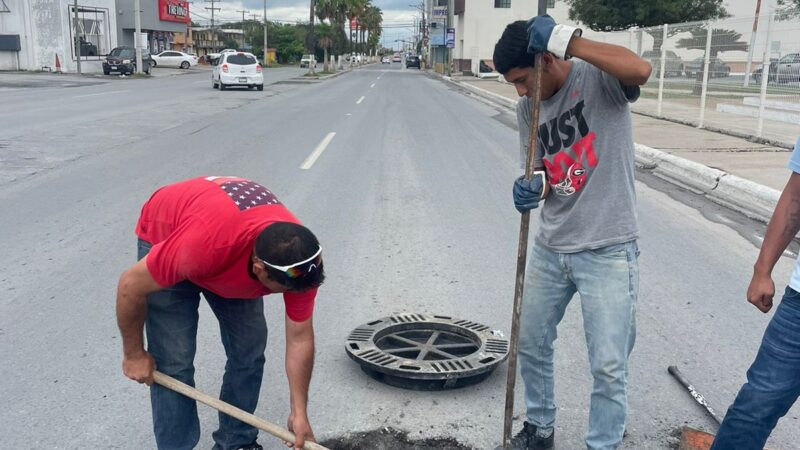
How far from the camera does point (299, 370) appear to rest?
2.81 metres

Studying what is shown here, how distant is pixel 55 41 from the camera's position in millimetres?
43531

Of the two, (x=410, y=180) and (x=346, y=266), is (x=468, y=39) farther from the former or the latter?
(x=346, y=266)

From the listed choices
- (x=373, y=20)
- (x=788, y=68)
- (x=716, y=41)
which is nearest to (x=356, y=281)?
(x=788, y=68)

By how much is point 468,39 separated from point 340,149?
5038 centimetres

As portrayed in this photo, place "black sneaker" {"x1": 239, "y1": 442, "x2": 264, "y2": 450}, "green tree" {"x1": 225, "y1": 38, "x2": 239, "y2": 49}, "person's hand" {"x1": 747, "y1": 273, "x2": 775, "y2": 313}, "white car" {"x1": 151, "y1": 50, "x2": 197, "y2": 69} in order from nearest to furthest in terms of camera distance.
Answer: "person's hand" {"x1": 747, "y1": 273, "x2": 775, "y2": 313} → "black sneaker" {"x1": 239, "y1": 442, "x2": 264, "y2": 450} → "white car" {"x1": 151, "y1": 50, "x2": 197, "y2": 69} → "green tree" {"x1": 225, "y1": 38, "x2": 239, "y2": 49}

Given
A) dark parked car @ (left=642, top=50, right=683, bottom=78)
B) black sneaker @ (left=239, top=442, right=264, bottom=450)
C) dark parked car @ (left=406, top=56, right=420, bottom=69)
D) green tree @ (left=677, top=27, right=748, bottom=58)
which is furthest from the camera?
dark parked car @ (left=406, top=56, right=420, bottom=69)

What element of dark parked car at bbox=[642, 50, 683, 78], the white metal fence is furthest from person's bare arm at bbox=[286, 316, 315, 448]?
dark parked car at bbox=[642, 50, 683, 78]

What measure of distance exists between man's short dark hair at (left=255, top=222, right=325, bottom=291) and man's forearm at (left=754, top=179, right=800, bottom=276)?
159cm

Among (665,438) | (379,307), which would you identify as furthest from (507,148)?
(665,438)

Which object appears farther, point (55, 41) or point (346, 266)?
point (55, 41)

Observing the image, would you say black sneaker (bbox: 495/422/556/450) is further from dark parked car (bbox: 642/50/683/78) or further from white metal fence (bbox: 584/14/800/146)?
dark parked car (bbox: 642/50/683/78)

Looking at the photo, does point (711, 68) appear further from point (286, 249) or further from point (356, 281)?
point (286, 249)

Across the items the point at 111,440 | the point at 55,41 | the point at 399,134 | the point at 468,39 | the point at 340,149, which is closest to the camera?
the point at 111,440

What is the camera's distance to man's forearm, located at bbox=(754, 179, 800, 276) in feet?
8.39
